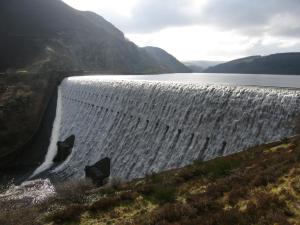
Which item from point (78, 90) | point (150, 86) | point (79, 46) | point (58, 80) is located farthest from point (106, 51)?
point (150, 86)

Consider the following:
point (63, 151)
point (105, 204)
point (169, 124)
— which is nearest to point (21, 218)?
point (105, 204)

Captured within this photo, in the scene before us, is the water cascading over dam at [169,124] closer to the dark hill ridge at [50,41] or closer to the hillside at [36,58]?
the hillside at [36,58]

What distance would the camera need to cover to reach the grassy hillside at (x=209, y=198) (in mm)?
13922

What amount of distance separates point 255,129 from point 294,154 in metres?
8.15

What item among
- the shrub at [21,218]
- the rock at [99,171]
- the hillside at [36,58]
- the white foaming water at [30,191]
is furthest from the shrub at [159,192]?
the hillside at [36,58]

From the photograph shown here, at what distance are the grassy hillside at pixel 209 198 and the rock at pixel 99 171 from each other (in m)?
12.2

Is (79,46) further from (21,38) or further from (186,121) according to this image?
(186,121)

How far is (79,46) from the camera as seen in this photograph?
173 meters

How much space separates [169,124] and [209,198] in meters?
20.6

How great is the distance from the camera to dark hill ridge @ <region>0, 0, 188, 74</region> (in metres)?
136

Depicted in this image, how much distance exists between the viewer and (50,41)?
155375 mm

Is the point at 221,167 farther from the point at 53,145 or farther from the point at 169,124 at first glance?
the point at 53,145

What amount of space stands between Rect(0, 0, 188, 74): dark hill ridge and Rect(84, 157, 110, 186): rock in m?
81.9

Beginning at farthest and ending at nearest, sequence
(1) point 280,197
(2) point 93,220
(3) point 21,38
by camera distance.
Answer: (3) point 21,38 → (2) point 93,220 → (1) point 280,197
